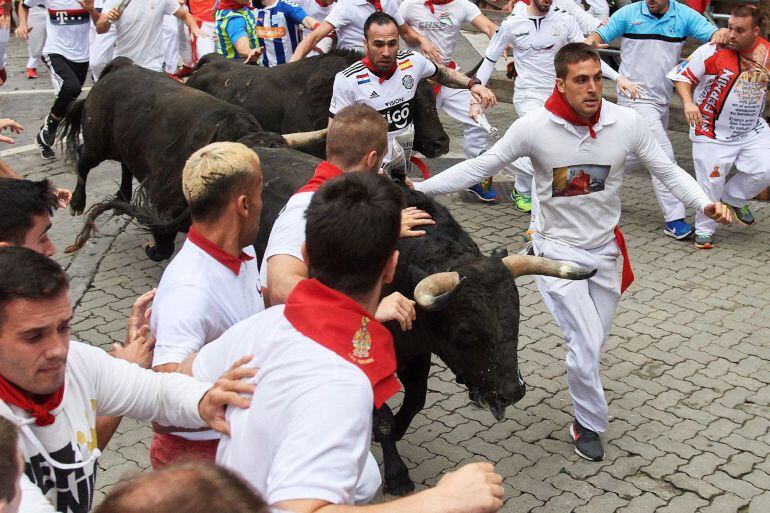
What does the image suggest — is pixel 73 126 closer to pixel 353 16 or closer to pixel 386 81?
pixel 353 16

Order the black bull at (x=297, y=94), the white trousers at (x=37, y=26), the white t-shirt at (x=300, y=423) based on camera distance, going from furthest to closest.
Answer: the white trousers at (x=37, y=26) → the black bull at (x=297, y=94) → the white t-shirt at (x=300, y=423)

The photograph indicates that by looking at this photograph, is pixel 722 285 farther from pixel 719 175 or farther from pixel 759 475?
pixel 759 475

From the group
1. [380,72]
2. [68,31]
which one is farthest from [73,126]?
[380,72]

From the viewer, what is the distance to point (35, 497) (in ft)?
8.06

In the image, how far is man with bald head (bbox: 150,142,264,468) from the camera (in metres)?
3.73

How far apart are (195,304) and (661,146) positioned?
6871mm

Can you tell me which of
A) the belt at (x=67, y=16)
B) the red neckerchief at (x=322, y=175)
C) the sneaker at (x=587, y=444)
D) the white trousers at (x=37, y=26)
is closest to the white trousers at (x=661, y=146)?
the sneaker at (x=587, y=444)

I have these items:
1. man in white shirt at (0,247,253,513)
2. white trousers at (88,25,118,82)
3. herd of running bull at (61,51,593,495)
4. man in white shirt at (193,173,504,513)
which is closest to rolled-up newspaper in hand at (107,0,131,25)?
white trousers at (88,25,118,82)

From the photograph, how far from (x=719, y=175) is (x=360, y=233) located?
7.46m

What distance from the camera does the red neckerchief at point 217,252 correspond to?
4.05 meters

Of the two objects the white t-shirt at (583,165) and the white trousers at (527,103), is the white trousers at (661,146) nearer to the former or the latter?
the white trousers at (527,103)

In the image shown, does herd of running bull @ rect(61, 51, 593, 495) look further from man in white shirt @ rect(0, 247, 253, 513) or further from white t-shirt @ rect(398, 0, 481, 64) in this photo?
man in white shirt @ rect(0, 247, 253, 513)

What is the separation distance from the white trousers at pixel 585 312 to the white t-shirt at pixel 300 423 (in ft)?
10.7

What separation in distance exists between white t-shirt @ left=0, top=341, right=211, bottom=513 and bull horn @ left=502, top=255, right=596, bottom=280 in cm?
265
